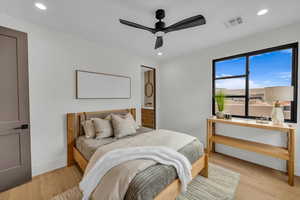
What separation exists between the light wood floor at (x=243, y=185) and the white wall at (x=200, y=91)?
36cm

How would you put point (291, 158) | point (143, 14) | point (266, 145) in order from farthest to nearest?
point (266, 145) → point (291, 158) → point (143, 14)

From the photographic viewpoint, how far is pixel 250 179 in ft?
6.92

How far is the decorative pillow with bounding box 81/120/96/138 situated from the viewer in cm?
237

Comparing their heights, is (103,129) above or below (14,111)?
below

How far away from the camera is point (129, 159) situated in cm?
144

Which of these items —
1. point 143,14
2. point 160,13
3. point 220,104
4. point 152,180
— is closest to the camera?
point 152,180

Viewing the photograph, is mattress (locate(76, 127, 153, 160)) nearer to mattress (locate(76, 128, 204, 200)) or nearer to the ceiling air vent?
mattress (locate(76, 128, 204, 200))

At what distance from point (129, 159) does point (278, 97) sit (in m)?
2.40

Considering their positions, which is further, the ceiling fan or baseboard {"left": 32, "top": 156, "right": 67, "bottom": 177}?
baseboard {"left": 32, "top": 156, "right": 67, "bottom": 177}

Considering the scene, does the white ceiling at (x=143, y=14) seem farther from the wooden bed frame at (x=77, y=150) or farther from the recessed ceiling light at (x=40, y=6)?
the wooden bed frame at (x=77, y=150)

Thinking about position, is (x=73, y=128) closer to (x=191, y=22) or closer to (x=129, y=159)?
(x=129, y=159)

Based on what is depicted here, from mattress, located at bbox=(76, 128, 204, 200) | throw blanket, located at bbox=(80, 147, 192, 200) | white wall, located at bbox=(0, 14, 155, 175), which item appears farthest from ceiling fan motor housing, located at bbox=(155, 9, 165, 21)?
mattress, located at bbox=(76, 128, 204, 200)

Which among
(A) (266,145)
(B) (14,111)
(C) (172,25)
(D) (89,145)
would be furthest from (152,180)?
(A) (266,145)

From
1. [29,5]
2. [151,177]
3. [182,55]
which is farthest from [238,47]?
[29,5]
